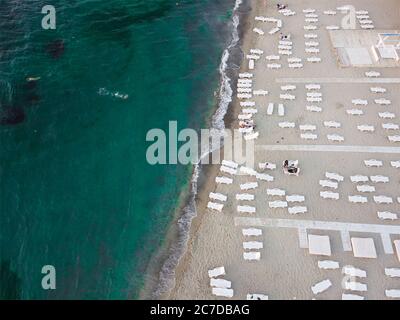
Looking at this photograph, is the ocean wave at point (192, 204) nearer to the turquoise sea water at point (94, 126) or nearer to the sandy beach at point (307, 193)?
the sandy beach at point (307, 193)

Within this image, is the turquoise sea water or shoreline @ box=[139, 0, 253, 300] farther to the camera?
the turquoise sea water

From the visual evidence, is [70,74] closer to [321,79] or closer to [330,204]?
[321,79]

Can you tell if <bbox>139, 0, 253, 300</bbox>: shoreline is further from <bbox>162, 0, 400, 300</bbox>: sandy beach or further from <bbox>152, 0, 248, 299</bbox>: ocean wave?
<bbox>162, 0, 400, 300</bbox>: sandy beach

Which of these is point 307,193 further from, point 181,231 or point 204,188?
point 181,231

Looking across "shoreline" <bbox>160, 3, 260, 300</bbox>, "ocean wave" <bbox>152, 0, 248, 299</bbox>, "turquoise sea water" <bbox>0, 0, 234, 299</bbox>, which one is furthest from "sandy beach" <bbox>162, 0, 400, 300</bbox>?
"turquoise sea water" <bbox>0, 0, 234, 299</bbox>
